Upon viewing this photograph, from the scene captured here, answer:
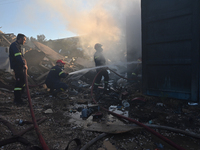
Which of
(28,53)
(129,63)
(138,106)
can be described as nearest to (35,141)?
(138,106)

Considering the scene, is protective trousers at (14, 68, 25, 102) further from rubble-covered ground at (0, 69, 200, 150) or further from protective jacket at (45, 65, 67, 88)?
protective jacket at (45, 65, 67, 88)

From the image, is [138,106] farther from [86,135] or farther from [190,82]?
[86,135]

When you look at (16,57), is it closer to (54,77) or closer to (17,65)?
(17,65)

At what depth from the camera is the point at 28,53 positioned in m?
7.18

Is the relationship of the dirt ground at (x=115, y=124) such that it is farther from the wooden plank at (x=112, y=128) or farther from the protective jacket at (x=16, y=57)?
the protective jacket at (x=16, y=57)

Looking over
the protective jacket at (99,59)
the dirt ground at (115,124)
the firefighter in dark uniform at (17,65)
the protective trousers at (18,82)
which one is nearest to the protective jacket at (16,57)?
the firefighter in dark uniform at (17,65)

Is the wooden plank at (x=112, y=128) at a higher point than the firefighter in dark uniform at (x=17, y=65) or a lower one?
lower

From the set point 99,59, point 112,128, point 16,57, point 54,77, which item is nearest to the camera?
point 112,128

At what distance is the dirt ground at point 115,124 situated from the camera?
6.46 feet

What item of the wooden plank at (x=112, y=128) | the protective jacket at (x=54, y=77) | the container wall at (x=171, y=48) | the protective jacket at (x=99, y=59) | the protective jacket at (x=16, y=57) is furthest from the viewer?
the protective jacket at (x=99, y=59)

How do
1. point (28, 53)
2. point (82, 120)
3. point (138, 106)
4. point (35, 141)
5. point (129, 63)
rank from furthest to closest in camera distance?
point (28, 53) → point (129, 63) → point (138, 106) → point (82, 120) → point (35, 141)

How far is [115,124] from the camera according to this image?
8.34 ft

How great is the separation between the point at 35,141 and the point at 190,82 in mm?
3372

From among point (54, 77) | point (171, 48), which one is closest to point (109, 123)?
point (171, 48)
